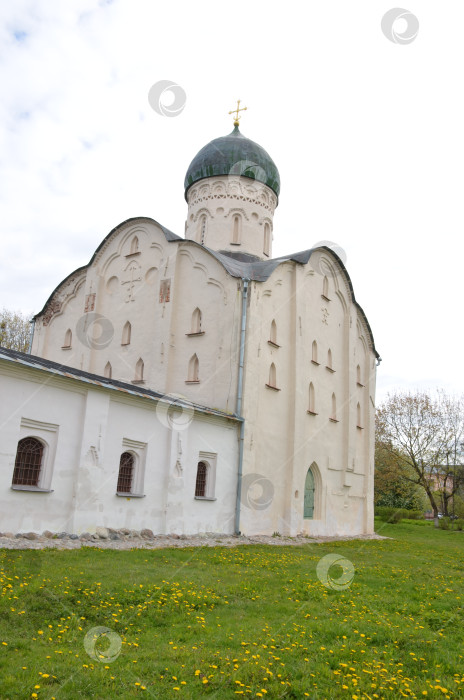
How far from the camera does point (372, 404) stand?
2639 cm

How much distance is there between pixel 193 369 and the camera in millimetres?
18156

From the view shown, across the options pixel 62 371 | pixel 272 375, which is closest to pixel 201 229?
pixel 272 375

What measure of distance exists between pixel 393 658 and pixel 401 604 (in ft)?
8.62

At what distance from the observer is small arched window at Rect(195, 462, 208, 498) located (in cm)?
1562

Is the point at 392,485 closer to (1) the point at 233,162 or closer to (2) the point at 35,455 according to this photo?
(1) the point at 233,162

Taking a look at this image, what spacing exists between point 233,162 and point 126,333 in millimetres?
9535

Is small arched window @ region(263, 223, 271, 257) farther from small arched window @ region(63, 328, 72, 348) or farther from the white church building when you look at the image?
small arched window @ region(63, 328, 72, 348)

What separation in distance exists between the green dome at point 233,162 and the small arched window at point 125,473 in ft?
49.1

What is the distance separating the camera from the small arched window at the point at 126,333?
19828 mm

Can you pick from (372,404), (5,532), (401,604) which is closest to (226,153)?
(372,404)

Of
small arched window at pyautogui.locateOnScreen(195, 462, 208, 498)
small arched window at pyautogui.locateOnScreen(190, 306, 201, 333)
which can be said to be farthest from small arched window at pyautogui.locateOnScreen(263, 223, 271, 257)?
small arched window at pyautogui.locateOnScreen(195, 462, 208, 498)

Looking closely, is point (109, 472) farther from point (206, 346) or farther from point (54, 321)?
point (54, 321)

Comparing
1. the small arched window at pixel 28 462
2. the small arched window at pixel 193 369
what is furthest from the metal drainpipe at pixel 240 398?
the small arched window at pixel 28 462

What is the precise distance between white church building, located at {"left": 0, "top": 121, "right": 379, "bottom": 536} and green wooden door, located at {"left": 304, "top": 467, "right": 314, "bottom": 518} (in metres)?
0.09
